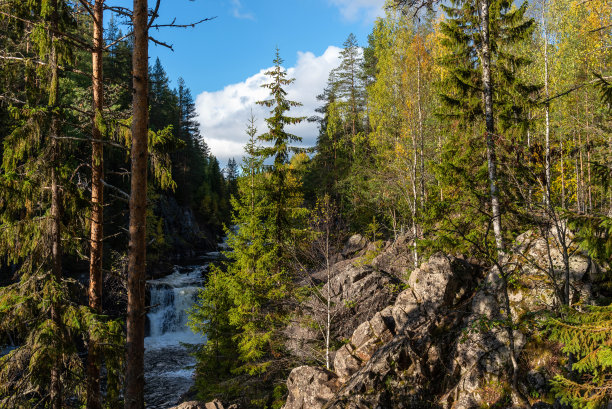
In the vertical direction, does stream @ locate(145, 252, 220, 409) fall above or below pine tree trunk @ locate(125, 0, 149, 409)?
below

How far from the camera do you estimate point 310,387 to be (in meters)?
10.4

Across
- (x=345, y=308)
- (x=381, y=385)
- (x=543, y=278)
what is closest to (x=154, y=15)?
(x=381, y=385)

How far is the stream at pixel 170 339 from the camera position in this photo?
17453 millimetres

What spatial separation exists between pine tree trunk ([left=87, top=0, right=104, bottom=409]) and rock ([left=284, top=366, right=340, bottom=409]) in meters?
5.58

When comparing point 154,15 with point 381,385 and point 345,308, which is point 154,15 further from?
point 345,308

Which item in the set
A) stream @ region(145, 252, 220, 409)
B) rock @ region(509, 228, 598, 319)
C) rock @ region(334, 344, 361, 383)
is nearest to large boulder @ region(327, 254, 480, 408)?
rock @ region(334, 344, 361, 383)

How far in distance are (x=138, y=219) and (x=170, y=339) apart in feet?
71.8

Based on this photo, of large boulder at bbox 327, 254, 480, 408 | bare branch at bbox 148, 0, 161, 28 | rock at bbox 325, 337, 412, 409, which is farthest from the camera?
large boulder at bbox 327, 254, 480, 408

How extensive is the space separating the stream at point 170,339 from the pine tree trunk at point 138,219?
11.2 meters

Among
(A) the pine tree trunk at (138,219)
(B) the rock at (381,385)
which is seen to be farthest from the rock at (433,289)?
(A) the pine tree trunk at (138,219)

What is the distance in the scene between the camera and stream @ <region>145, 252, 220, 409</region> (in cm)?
1745

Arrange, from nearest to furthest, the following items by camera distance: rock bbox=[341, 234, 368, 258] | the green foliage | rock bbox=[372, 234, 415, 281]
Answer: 1. the green foliage
2. rock bbox=[372, 234, 415, 281]
3. rock bbox=[341, 234, 368, 258]

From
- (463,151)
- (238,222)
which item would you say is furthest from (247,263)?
(463,151)

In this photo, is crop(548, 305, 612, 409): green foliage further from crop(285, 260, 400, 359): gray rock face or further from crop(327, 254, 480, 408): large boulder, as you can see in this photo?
crop(285, 260, 400, 359): gray rock face
